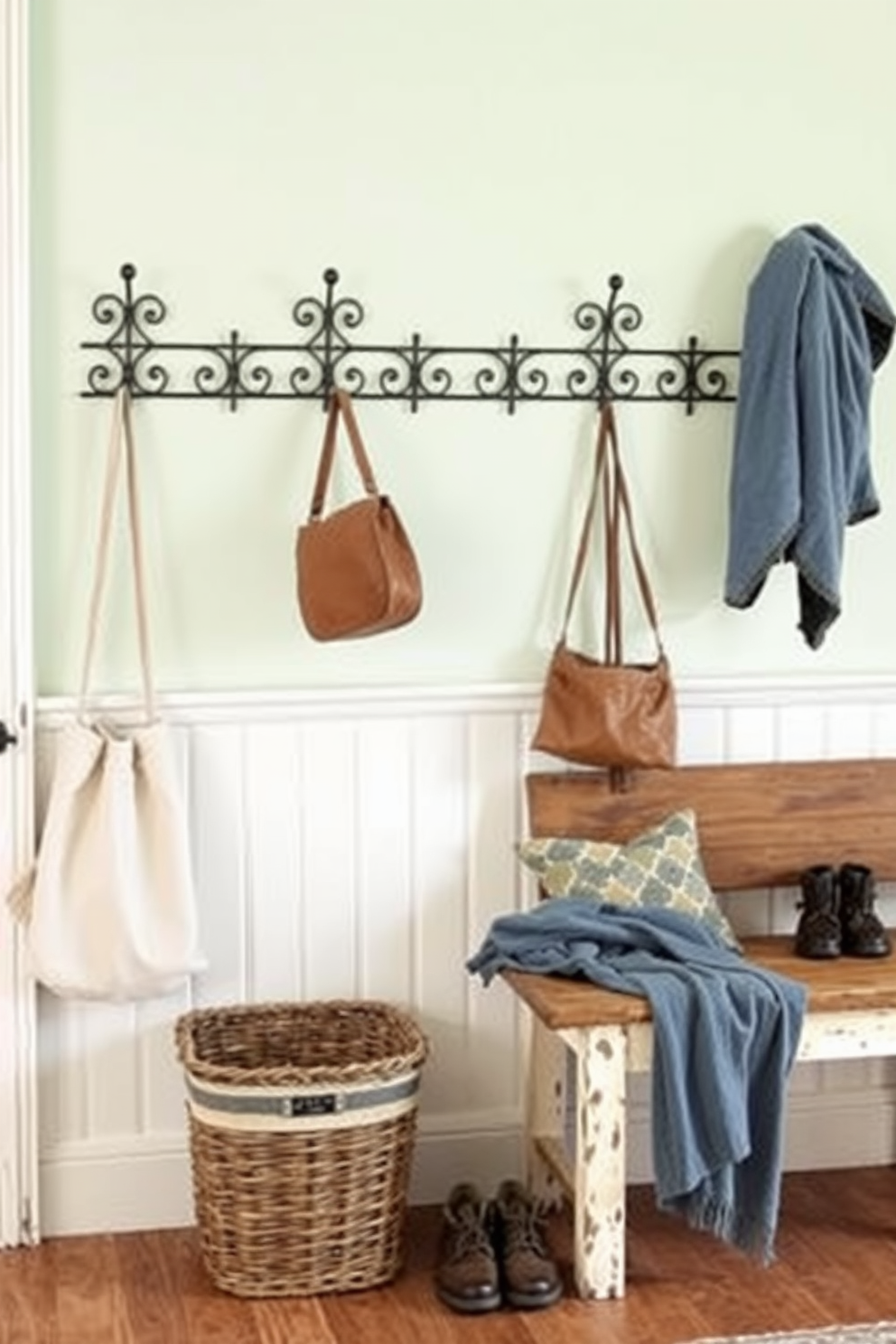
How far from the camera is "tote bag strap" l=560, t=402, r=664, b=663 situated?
3.66 meters

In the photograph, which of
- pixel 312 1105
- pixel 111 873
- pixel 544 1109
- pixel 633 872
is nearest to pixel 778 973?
pixel 633 872

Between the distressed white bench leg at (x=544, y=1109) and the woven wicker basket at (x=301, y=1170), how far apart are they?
342 mm

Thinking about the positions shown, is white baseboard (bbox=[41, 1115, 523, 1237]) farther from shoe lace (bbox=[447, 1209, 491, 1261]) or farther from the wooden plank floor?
shoe lace (bbox=[447, 1209, 491, 1261])

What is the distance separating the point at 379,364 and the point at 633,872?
961mm

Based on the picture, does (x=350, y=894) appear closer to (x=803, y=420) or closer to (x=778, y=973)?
(x=778, y=973)

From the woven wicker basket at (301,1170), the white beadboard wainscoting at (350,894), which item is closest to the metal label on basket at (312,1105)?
the woven wicker basket at (301,1170)

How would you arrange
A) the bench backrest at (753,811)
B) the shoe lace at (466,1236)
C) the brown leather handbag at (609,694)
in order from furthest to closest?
the bench backrest at (753,811)
the brown leather handbag at (609,694)
the shoe lace at (466,1236)

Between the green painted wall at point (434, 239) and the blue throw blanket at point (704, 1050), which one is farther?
the green painted wall at point (434, 239)

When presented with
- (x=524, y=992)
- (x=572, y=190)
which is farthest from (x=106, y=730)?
(x=572, y=190)

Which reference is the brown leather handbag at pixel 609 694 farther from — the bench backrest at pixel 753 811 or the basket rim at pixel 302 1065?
the basket rim at pixel 302 1065

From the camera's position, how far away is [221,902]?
3.58 metres

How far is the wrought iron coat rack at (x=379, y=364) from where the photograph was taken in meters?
3.47

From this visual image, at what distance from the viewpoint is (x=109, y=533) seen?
3475mm

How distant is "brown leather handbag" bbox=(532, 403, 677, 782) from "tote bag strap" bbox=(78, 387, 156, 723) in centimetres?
69
